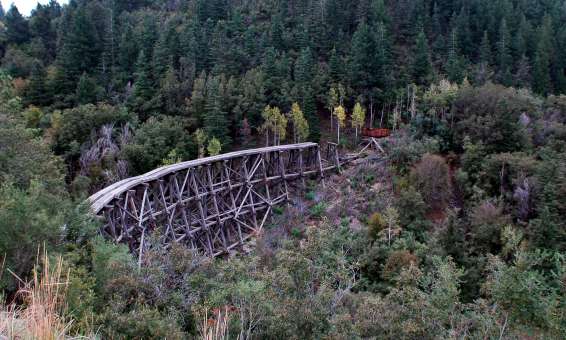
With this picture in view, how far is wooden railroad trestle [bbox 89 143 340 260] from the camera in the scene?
47.5 ft

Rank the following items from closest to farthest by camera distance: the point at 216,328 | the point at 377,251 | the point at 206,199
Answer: the point at 216,328 → the point at 377,251 → the point at 206,199

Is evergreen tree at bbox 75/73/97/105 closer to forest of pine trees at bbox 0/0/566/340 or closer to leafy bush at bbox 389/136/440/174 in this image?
forest of pine trees at bbox 0/0/566/340

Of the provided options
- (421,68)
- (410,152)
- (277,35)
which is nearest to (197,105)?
(277,35)

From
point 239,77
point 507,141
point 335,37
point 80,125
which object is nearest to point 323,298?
point 507,141

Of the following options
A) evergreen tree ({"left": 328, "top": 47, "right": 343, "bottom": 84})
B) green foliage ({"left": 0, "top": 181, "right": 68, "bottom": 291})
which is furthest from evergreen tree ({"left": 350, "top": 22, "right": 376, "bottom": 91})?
green foliage ({"left": 0, "top": 181, "right": 68, "bottom": 291})

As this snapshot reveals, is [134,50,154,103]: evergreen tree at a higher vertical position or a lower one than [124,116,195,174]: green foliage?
higher

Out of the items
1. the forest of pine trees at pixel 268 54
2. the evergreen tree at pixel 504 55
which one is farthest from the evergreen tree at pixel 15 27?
the evergreen tree at pixel 504 55

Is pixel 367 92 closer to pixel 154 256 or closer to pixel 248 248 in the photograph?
pixel 248 248

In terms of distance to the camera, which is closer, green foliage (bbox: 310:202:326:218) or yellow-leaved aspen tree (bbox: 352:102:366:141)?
green foliage (bbox: 310:202:326:218)

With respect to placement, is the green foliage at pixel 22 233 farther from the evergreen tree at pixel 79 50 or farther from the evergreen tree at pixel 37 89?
the evergreen tree at pixel 79 50

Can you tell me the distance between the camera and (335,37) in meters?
37.4

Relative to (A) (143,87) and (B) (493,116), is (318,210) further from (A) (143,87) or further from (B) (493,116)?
(A) (143,87)

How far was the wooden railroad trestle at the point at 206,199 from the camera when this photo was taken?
14469 millimetres

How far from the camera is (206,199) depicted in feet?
64.6
